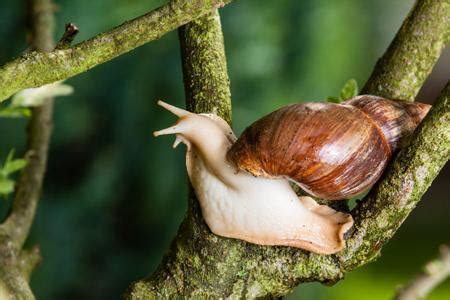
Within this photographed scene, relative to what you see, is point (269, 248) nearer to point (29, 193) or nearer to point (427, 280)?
point (427, 280)

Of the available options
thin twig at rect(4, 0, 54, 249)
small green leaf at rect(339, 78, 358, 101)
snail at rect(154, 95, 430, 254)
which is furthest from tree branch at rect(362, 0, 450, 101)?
thin twig at rect(4, 0, 54, 249)

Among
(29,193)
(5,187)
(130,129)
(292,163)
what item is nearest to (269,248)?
(292,163)

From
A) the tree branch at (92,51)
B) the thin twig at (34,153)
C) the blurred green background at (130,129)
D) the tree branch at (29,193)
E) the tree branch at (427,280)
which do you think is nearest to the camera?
the tree branch at (427,280)

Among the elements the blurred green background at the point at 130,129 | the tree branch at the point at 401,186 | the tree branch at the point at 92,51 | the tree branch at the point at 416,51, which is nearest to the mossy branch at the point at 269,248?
the tree branch at the point at 401,186

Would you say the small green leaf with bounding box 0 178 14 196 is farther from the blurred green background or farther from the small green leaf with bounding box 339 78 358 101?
the blurred green background

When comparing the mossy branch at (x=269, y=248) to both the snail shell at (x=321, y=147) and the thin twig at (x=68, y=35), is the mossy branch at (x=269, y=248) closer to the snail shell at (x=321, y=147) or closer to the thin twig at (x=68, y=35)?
the snail shell at (x=321, y=147)

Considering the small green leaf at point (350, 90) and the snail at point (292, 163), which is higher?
the small green leaf at point (350, 90)
